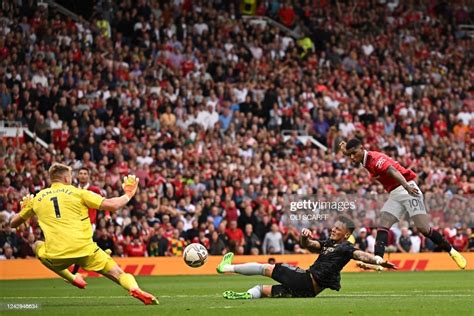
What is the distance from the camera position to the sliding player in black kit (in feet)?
52.3

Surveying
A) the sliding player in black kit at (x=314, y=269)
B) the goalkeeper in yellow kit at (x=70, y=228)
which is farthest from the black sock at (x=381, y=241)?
the goalkeeper in yellow kit at (x=70, y=228)

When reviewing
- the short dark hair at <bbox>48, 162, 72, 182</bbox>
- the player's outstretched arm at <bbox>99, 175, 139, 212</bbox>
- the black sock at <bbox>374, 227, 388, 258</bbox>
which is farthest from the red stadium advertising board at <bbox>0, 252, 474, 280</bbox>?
the player's outstretched arm at <bbox>99, 175, 139, 212</bbox>

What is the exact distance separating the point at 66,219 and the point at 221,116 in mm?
20099

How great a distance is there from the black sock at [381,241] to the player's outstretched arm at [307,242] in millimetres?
3278

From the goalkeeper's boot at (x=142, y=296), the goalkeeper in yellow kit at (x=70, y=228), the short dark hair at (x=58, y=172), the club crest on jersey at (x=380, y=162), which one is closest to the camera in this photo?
the goalkeeper's boot at (x=142, y=296)

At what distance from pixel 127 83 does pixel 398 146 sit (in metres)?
9.17

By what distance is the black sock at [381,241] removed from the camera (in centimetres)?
1936

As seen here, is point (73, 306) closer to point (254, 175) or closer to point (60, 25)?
point (254, 175)

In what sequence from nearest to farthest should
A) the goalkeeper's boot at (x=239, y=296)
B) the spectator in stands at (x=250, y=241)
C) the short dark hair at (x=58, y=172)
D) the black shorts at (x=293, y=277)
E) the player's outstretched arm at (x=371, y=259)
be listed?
1. the short dark hair at (x=58, y=172)
2. the player's outstretched arm at (x=371, y=259)
3. the black shorts at (x=293, y=277)
4. the goalkeeper's boot at (x=239, y=296)
5. the spectator in stands at (x=250, y=241)

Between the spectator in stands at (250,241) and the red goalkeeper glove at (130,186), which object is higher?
the red goalkeeper glove at (130,186)

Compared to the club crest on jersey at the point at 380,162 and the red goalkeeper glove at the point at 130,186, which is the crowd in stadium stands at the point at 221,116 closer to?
the club crest on jersey at the point at 380,162

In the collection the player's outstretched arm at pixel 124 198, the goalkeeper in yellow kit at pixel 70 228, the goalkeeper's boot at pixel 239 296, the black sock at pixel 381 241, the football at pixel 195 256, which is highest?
the player's outstretched arm at pixel 124 198

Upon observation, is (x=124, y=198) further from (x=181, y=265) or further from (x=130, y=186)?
(x=181, y=265)

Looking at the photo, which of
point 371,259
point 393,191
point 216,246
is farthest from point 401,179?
point 216,246
